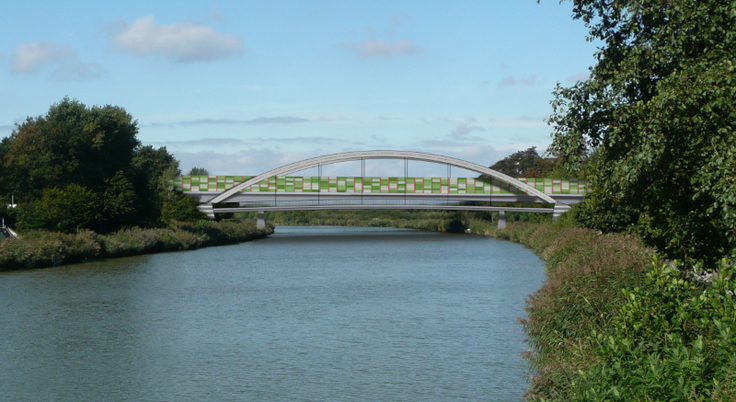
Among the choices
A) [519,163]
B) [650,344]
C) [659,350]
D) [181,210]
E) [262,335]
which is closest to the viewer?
[650,344]

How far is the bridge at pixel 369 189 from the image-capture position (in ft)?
255

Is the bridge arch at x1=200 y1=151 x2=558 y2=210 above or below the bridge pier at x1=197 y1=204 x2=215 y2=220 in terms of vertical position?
above

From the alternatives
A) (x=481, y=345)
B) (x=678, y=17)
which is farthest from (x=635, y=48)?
(x=481, y=345)

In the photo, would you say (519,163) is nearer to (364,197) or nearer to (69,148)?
(364,197)

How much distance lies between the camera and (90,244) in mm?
41875

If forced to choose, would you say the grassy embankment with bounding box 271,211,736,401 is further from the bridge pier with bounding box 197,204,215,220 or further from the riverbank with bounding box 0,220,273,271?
the bridge pier with bounding box 197,204,215,220

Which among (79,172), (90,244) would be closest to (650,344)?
(90,244)

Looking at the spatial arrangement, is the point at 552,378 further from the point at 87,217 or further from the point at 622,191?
the point at 87,217

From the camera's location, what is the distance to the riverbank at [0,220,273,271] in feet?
118

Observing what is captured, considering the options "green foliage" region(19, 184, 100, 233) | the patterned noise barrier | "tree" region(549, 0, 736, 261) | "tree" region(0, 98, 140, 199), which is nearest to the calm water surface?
"tree" region(549, 0, 736, 261)

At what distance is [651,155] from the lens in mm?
11336

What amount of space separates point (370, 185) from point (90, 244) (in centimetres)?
3965

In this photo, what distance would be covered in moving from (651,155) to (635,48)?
8.70ft

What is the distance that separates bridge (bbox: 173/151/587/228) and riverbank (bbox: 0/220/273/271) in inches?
599
